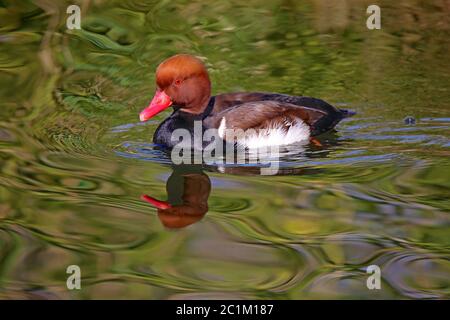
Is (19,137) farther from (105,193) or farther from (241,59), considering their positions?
(241,59)

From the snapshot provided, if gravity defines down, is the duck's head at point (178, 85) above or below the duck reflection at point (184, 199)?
above

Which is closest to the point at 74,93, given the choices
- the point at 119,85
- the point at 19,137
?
the point at 119,85

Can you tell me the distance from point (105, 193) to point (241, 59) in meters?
3.93

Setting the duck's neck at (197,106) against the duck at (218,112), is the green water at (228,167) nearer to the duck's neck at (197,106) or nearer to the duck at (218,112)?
the duck at (218,112)

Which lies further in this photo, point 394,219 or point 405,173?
point 405,173

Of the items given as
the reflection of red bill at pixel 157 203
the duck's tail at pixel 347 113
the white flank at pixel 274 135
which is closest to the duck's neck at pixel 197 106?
the white flank at pixel 274 135

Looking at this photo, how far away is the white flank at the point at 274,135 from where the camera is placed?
804cm

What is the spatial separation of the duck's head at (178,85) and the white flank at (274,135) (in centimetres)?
41

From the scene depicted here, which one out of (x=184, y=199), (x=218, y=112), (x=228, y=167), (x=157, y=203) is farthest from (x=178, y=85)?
(x=157, y=203)

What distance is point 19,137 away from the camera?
8.05m

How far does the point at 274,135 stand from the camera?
824 centimetres

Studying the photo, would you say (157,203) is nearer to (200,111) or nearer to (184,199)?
(184,199)
